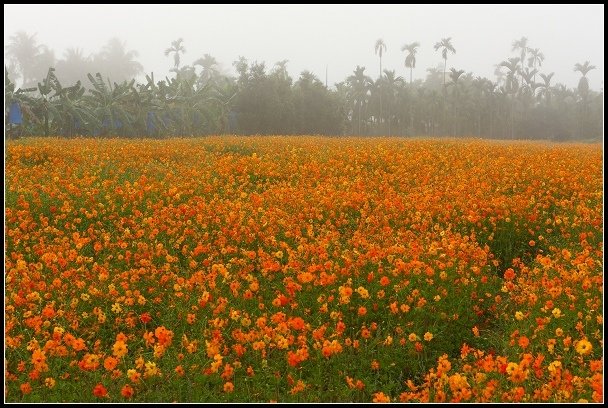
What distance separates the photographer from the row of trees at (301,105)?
91.0 feet

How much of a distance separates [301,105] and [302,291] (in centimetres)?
3539

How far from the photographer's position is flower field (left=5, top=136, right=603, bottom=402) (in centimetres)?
508

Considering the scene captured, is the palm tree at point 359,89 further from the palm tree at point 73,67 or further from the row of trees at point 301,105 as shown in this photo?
the palm tree at point 73,67

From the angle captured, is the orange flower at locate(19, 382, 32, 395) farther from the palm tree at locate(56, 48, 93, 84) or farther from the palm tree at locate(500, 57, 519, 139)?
the palm tree at locate(56, 48, 93, 84)

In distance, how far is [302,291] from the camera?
6.91 m

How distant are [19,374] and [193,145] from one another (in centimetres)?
1563

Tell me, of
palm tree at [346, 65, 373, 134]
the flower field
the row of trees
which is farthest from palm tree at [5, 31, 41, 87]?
the flower field

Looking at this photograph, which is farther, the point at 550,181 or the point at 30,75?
the point at 30,75

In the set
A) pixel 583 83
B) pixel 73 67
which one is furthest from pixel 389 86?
pixel 73 67

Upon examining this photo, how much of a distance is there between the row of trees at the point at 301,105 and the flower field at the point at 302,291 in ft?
51.1

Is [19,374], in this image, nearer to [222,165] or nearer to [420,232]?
[420,232]

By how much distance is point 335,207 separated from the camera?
10.2 metres

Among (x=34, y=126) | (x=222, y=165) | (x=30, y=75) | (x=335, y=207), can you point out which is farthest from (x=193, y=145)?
(x=30, y=75)

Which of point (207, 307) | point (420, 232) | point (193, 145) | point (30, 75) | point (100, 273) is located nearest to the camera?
point (207, 307)
